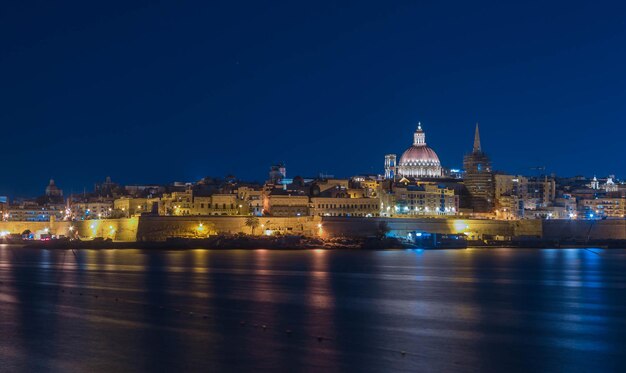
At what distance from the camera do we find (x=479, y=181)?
200 feet

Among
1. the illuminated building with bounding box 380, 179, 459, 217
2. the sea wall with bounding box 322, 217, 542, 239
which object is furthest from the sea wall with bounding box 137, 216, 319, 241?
the illuminated building with bounding box 380, 179, 459, 217

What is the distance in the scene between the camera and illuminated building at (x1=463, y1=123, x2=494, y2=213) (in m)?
58.8

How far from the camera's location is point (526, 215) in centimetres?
5675

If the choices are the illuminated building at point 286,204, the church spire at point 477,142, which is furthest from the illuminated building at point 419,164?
the illuminated building at point 286,204

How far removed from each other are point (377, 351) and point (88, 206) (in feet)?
184

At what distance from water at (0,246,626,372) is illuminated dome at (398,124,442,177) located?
50664mm

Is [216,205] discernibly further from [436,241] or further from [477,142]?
[477,142]

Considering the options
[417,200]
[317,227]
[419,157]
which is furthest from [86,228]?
[419,157]

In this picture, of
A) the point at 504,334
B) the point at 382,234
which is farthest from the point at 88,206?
the point at 504,334

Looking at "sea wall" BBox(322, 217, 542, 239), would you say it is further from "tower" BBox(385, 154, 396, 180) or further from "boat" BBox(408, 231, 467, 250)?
"tower" BBox(385, 154, 396, 180)

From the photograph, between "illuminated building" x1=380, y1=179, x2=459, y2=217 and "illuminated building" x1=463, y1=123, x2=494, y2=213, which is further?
"illuminated building" x1=463, y1=123, x2=494, y2=213

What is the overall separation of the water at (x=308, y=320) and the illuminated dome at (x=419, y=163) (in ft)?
166

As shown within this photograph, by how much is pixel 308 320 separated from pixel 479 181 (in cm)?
4919

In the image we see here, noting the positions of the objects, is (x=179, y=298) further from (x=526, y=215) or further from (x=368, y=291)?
(x=526, y=215)
